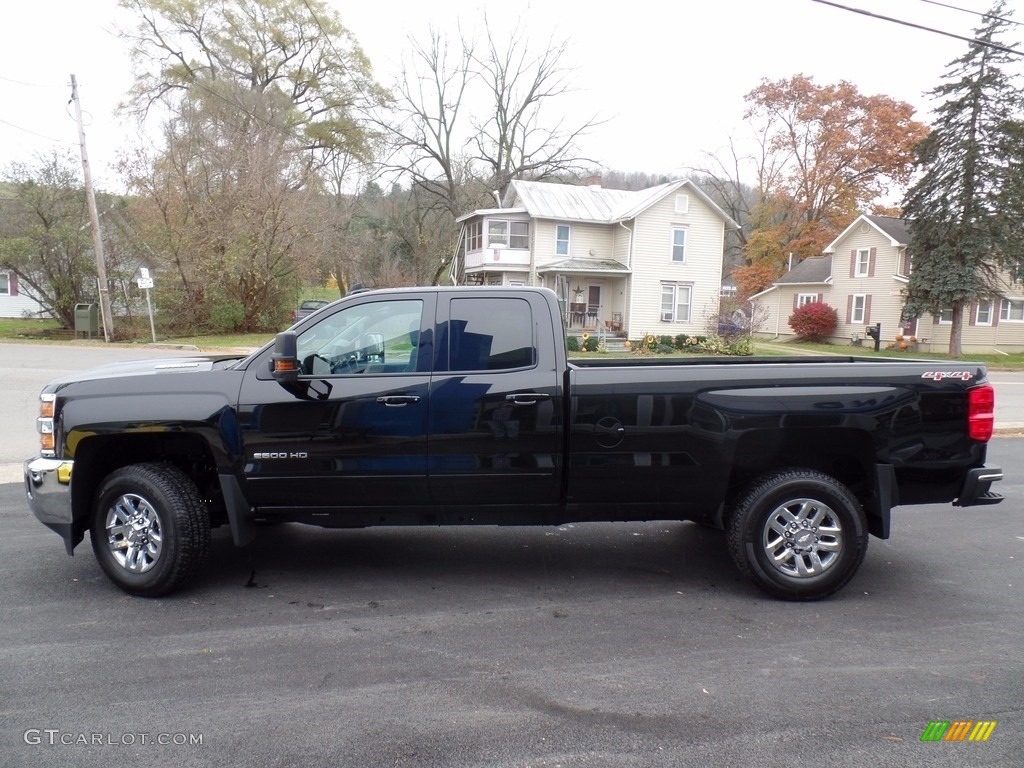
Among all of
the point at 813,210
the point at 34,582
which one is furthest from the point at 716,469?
the point at 813,210

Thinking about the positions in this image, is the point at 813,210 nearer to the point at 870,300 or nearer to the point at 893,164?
the point at 893,164

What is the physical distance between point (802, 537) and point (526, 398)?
201 cm

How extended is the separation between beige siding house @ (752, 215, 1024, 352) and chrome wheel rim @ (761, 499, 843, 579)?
3003cm

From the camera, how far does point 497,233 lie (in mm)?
39688

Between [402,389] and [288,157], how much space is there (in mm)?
33758

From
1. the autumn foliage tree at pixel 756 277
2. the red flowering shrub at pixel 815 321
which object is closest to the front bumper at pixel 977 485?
the red flowering shrub at pixel 815 321

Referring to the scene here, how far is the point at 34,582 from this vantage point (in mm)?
5246

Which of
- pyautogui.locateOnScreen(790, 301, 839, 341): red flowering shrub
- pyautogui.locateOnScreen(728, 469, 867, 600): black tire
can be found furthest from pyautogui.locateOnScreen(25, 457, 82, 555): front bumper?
pyautogui.locateOnScreen(790, 301, 839, 341): red flowering shrub

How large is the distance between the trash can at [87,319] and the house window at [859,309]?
118ft

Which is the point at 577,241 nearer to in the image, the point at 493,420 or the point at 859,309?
the point at 859,309

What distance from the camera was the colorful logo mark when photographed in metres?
3.46

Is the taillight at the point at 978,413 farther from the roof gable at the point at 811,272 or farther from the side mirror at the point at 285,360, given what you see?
the roof gable at the point at 811,272

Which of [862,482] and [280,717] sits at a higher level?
[862,482]

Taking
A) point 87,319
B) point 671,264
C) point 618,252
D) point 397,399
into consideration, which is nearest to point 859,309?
point 671,264
